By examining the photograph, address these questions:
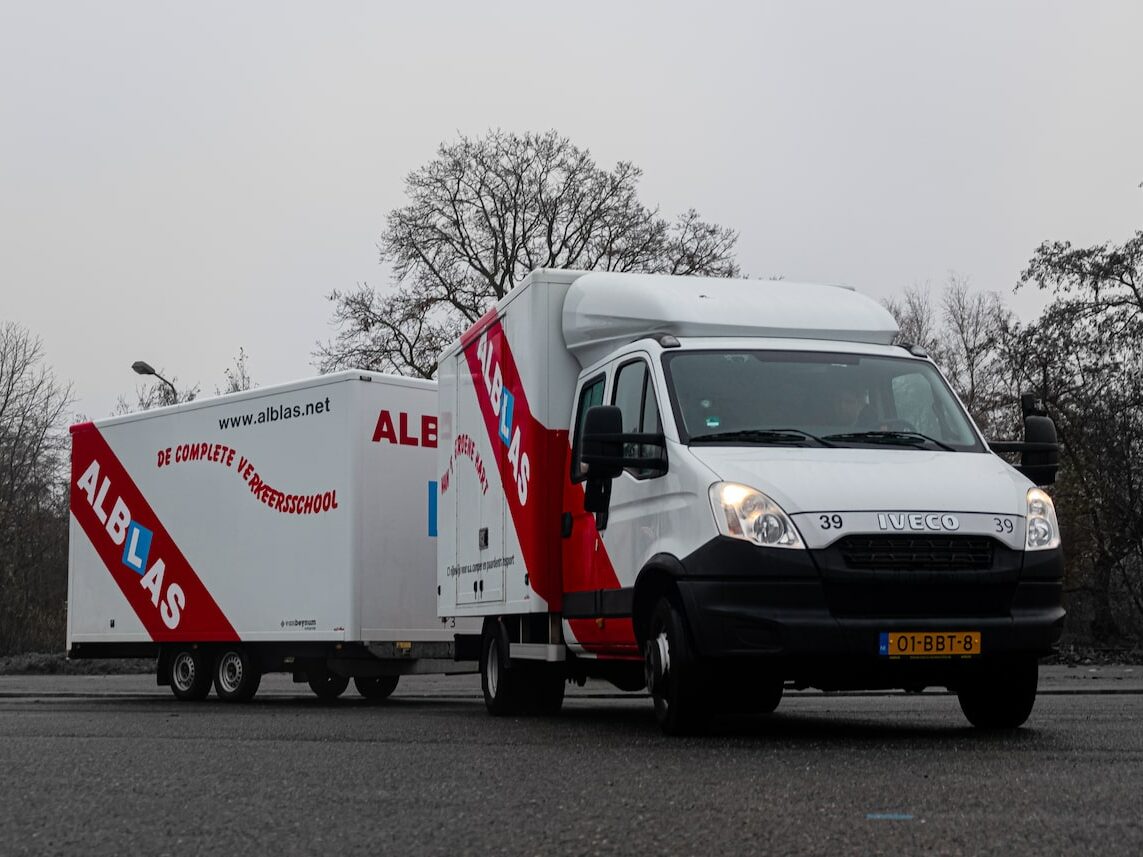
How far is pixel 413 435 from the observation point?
15664 millimetres

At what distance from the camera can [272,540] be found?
53.3 feet

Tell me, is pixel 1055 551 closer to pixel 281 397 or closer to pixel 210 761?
pixel 210 761

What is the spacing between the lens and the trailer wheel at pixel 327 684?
1705 centimetres

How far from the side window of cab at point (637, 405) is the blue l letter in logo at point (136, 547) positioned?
939cm

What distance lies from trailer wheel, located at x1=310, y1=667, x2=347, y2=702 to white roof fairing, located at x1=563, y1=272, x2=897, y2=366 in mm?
7237

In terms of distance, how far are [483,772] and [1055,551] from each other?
136 inches

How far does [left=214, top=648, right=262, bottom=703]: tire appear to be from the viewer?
16.4 m

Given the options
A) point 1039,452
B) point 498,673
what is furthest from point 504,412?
point 1039,452

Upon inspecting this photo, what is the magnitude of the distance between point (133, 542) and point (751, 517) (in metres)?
11.6

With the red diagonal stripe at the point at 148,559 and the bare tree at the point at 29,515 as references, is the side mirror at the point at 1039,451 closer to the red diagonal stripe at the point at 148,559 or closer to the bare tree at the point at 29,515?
the red diagonal stripe at the point at 148,559

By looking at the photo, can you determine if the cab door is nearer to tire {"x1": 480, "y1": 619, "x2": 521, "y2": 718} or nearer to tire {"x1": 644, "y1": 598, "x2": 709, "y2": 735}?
tire {"x1": 644, "y1": 598, "x2": 709, "y2": 735}

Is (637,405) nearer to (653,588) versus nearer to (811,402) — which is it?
(811,402)

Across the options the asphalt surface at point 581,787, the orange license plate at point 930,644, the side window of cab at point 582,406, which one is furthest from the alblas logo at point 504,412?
the orange license plate at point 930,644

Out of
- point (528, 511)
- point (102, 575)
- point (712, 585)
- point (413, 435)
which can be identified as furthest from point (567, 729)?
point (102, 575)
